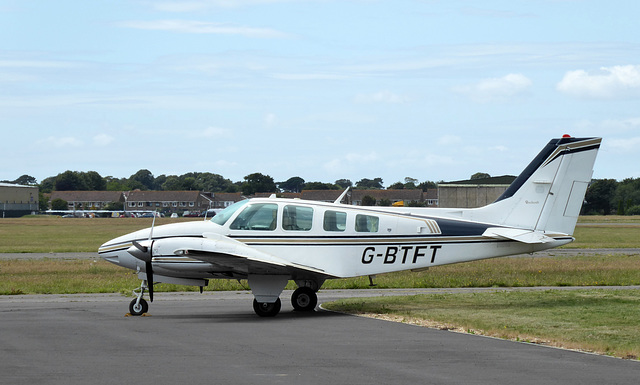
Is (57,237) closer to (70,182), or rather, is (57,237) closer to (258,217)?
(258,217)

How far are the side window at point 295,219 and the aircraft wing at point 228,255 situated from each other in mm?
793

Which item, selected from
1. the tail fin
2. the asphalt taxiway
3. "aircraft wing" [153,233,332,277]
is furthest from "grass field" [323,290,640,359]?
"aircraft wing" [153,233,332,277]

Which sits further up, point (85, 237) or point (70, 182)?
point (70, 182)

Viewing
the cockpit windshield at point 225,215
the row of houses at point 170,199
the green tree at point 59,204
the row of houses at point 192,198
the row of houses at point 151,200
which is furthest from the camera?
the green tree at point 59,204

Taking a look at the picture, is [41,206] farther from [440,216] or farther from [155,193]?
[440,216]

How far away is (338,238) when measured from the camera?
17.2 metres

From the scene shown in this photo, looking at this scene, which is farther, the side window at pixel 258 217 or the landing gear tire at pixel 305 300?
the landing gear tire at pixel 305 300

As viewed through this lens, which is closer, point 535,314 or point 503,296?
point 535,314

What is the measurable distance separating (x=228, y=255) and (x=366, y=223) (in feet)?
11.1

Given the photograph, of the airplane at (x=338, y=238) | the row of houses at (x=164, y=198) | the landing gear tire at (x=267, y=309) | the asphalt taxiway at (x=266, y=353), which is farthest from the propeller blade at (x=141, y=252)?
the row of houses at (x=164, y=198)

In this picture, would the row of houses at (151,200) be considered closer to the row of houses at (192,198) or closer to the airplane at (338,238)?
the row of houses at (192,198)

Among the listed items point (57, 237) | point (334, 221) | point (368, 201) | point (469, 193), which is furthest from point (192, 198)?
point (334, 221)

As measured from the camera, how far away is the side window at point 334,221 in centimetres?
1723

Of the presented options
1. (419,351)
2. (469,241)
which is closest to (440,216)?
(469,241)
